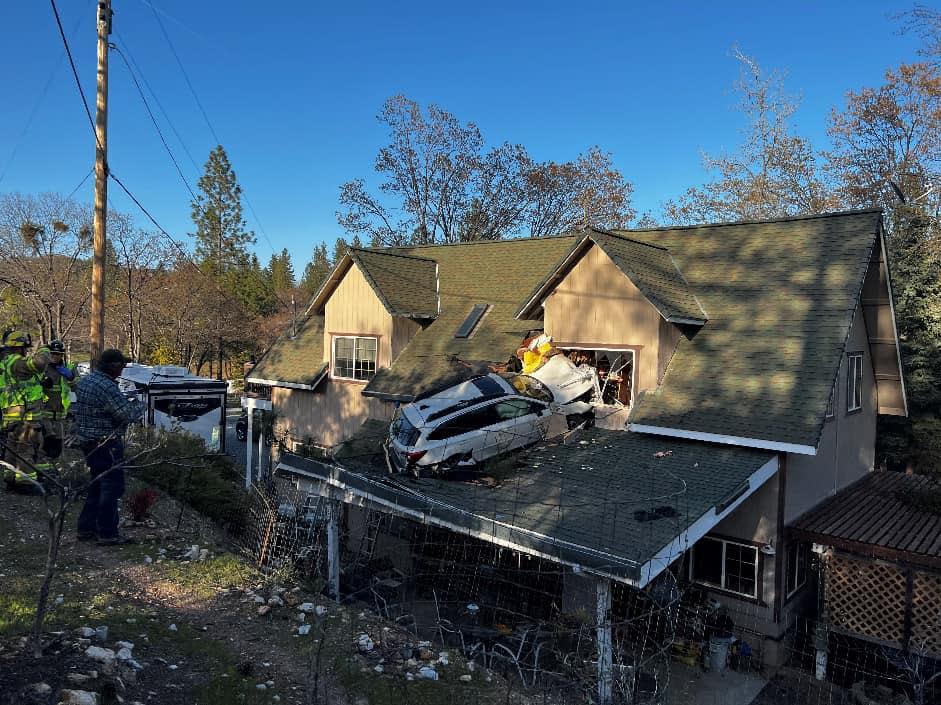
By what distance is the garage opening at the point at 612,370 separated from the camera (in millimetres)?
13422

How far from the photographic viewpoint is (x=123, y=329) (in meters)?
41.2

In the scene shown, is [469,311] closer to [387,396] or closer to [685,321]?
[387,396]

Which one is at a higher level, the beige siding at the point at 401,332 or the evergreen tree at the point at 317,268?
the evergreen tree at the point at 317,268

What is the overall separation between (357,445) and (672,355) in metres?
6.72

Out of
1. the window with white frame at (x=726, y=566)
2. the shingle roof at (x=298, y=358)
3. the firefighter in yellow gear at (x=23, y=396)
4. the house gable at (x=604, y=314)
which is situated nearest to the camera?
the firefighter in yellow gear at (x=23, y=396)

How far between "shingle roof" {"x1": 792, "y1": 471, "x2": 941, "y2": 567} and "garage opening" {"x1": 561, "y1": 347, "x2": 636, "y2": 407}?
13.0 feet

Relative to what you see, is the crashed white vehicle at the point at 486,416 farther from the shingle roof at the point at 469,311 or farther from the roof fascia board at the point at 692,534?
the roof fascia board at the point at 692,534

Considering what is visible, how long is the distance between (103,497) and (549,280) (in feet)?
30.0

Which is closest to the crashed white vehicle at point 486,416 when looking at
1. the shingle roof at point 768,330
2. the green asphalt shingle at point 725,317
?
the shingle roof at point 768,330

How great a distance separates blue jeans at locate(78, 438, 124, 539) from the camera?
834 cm

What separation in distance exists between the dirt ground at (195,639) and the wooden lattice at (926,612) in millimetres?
7413

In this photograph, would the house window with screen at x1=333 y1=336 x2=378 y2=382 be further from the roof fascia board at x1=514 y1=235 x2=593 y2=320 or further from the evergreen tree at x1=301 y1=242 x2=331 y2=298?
the evergreen tree at x1=301 y1=242 x2=331 y2=298


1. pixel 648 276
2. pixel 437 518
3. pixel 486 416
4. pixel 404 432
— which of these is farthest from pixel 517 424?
pixel 648 276

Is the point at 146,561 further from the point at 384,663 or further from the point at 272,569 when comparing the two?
the point at 384,663
